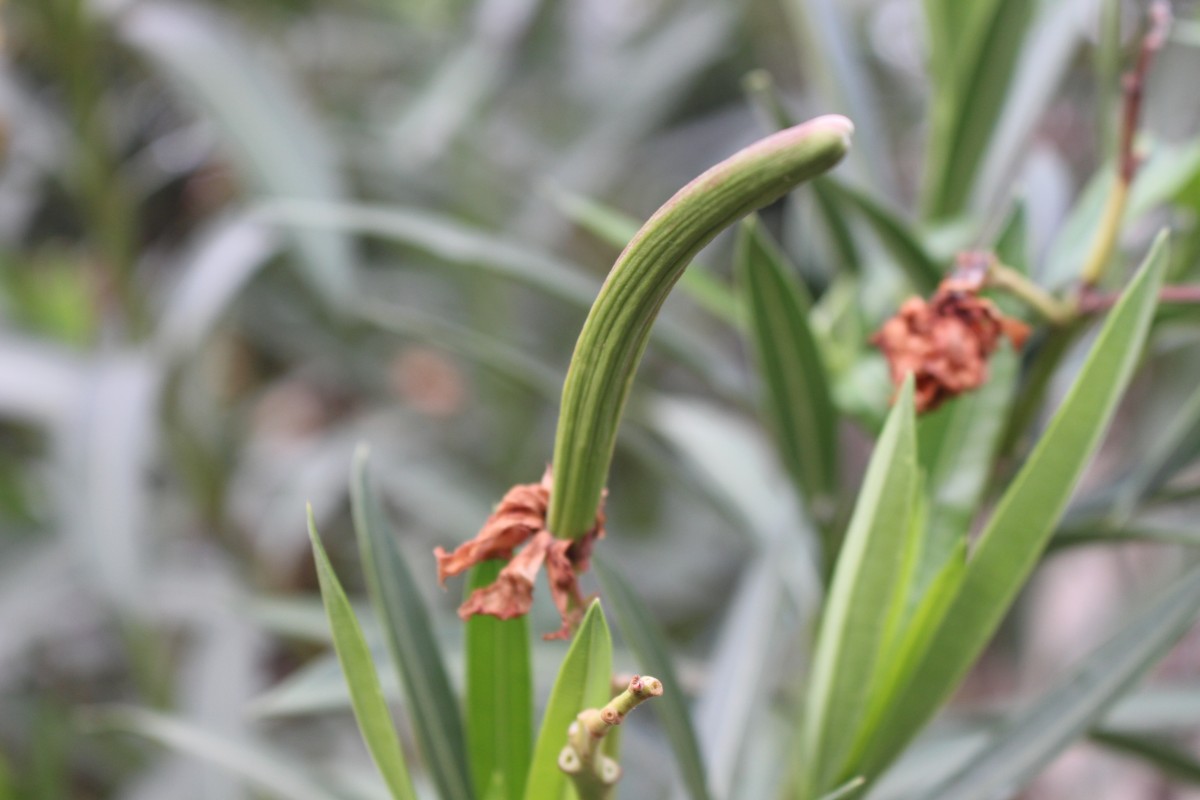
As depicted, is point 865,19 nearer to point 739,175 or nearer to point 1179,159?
point 1179,159

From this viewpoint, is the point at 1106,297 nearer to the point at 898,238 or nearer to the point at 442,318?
the point at 898,238

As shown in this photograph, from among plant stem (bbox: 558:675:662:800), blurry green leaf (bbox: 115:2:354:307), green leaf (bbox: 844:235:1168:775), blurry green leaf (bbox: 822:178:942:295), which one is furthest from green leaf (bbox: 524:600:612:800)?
blurry green leaf (bbox: 115:2:354:307)

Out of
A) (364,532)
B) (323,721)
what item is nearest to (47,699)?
(323,721)

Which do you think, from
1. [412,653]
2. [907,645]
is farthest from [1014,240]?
[412,653]

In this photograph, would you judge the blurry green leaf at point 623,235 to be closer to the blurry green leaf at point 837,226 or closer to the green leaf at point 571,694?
the blurry green leaf at point 837,226

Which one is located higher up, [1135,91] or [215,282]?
[215,282]
